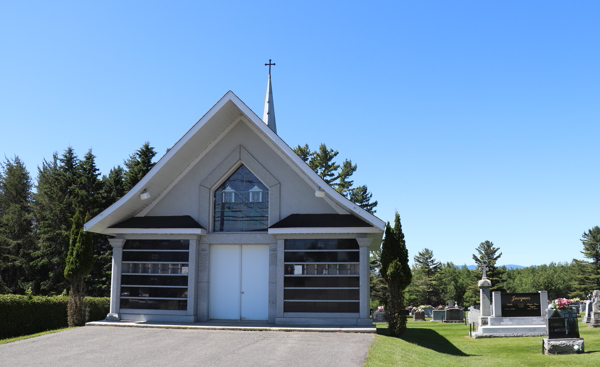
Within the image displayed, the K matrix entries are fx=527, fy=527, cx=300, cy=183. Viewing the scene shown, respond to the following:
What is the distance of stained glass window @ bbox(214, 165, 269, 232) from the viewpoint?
644 inches

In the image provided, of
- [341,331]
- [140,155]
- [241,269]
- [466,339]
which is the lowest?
[466,339]

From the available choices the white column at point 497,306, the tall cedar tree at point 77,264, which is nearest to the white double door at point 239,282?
the tall cedar tree at point 77,264

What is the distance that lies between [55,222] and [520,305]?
3031cm

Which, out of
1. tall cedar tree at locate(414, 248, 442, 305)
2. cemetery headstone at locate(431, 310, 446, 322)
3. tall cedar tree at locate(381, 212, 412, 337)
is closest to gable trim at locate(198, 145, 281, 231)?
tall cedar tree at locate(381, 212, 412, 337)

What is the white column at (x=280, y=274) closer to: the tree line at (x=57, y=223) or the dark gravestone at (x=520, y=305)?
the dark gravestone at (x=520, y=305)

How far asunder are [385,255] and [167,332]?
6.14 meters

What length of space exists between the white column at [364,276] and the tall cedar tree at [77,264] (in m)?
8.30

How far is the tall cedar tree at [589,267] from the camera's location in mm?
52156

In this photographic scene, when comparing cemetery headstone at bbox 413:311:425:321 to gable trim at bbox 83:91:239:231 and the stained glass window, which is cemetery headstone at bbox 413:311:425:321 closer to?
the stained glass window

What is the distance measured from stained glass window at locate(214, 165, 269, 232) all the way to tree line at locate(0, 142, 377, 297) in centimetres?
1920

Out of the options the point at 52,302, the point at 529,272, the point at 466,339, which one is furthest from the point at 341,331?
the point at 529,272

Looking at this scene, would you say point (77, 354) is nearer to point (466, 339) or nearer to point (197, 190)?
point (197, 190)

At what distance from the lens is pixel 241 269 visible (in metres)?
16.1

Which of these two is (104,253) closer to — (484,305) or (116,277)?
(116,277)
